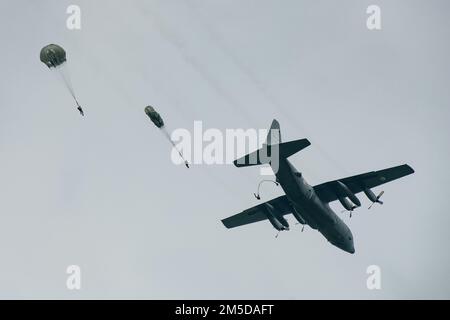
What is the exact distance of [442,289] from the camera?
3573 inches

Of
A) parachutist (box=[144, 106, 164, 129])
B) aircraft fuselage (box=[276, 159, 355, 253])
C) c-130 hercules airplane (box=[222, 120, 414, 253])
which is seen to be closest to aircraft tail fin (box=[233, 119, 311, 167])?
c-130 hercules airplane (box=[222, 120, 414, 253])

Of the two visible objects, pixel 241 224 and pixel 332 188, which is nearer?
pixel 332 188

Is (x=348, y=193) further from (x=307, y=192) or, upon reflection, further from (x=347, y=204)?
(x=307, y=192)

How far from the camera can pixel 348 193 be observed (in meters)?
58.0

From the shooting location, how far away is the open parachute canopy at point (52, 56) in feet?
165

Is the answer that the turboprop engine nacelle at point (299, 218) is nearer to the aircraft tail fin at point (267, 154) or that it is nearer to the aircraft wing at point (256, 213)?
the aircraft wing at point (256, 213)

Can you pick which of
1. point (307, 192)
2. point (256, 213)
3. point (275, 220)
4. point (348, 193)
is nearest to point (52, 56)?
point (307, 192)

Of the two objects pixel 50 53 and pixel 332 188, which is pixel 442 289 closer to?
pixel 332 188

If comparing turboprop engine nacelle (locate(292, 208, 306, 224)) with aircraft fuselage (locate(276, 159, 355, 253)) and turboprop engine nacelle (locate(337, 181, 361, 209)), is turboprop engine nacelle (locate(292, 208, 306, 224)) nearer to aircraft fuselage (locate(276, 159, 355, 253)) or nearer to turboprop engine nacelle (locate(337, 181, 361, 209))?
aircraft fuselage (locate(276, 159, 355, 253))

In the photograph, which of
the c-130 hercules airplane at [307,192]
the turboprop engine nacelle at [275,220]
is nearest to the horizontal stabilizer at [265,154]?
the c-130 hercules airplane at [307,192]

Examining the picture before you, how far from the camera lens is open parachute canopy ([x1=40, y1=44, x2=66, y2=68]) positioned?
5032 centimetres
